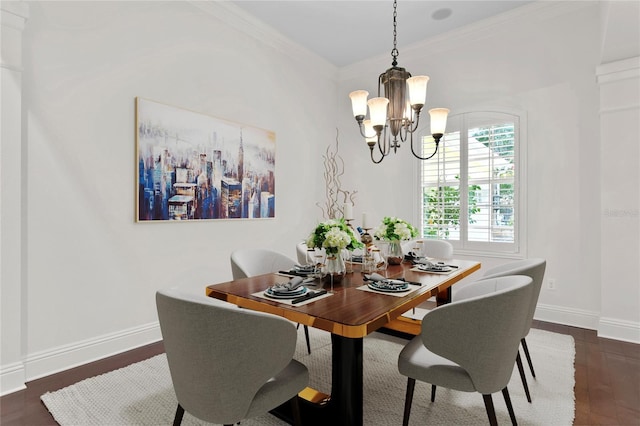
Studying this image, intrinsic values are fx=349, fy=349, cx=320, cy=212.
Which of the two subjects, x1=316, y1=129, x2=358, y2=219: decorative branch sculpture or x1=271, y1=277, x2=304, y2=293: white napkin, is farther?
x1=316, y1=129, x2=358, y2=219: decorative branch sculpture

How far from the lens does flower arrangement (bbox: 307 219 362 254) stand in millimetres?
2055

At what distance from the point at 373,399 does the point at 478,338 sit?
0.98 metres

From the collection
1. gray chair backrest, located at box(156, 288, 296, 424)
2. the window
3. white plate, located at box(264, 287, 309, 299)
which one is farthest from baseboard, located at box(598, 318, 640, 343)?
gray chair backrest, located at box(156, 288, 296, 424)

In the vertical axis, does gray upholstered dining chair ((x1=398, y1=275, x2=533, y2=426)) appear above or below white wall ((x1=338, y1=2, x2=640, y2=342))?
below

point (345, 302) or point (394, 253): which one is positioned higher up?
point (394, 253)

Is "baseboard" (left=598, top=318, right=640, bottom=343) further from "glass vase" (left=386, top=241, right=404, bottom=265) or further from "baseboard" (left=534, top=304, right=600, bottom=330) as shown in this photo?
"glass vase" (left=386, top=241, right=404, bottom=265)

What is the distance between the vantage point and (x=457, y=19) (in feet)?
12.6

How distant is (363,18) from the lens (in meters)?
3.78

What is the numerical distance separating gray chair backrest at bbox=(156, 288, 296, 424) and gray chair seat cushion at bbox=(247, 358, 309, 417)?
46 mm

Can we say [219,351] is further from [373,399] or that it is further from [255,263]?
[255,263]

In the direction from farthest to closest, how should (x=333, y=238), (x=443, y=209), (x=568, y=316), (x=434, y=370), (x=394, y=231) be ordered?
(x=443, y=209) → (x=568, y=316) → (x=394, y=231) → (x=333, y=238) → (x=434, y=370)

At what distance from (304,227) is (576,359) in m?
3.09

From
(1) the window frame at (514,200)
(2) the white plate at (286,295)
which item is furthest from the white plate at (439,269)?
A: (1) the window frame at (514,200)

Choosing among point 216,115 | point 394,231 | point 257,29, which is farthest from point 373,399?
point 257,29
